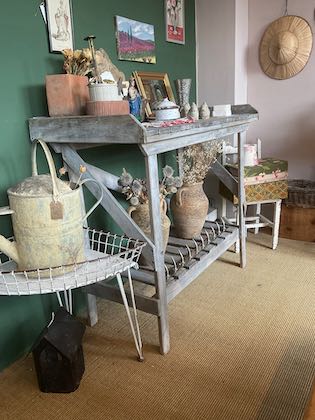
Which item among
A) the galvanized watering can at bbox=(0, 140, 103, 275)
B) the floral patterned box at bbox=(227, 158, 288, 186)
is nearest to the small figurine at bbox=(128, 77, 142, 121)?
the galvanized watering can at bbox=(0, 140, 103, 275)

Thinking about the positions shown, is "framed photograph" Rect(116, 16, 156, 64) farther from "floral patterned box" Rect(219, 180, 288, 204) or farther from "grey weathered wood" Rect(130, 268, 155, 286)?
"grey weathered wood" Rect(130, 268, 155, 286)

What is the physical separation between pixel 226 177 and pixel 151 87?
2.63 feet

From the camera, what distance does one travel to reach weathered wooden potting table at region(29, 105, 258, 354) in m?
1.41

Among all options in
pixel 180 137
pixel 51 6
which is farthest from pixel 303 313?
pixel 51 6

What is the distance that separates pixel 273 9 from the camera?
9.64 ft

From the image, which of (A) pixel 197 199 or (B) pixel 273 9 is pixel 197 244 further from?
(B) pixel 273 9

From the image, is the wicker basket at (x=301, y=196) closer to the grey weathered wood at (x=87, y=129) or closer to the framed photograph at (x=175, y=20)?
the framed photograph at (x=175, y=20)

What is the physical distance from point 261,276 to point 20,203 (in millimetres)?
1696

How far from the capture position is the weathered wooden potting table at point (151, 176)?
1.41 m

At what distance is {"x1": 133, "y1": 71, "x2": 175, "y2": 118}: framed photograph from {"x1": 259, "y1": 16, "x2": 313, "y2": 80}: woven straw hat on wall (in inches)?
39.2

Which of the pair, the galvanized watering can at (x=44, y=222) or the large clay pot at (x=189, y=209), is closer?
the galvanized watering can at (x=44, y=222)

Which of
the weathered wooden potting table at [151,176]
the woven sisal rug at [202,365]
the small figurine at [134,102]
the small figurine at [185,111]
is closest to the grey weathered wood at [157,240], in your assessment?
the weathered wooden potting table at [151,176]

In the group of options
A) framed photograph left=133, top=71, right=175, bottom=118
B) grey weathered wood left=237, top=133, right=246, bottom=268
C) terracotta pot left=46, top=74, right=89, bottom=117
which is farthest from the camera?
grey weathered wood left=237, top=133, right=246, bottom=268

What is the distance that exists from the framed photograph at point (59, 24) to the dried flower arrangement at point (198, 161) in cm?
96
